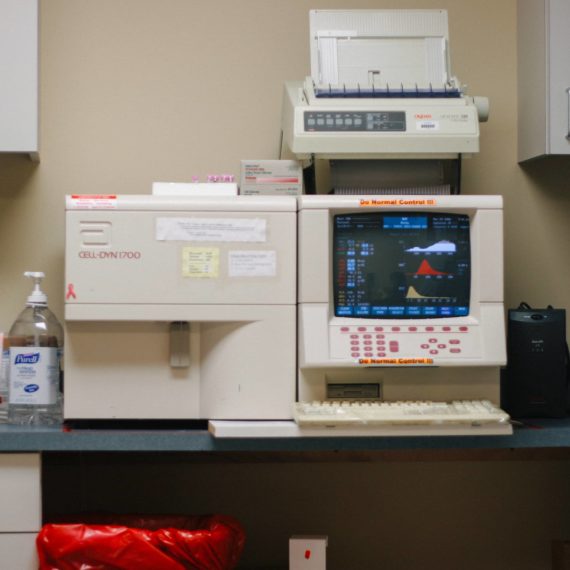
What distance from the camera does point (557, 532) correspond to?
2.35m

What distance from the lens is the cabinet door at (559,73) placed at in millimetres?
2107

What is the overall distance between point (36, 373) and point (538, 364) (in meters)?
1.21

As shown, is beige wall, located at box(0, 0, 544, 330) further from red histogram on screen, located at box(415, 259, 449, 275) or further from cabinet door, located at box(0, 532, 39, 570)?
cabinet door, located at box(0, 532, 39, 570)

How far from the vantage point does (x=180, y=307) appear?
1.82m

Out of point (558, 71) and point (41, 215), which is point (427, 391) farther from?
point (41, 215)

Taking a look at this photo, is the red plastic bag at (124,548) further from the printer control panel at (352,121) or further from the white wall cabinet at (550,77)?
the white wall cabinet at (550,77)

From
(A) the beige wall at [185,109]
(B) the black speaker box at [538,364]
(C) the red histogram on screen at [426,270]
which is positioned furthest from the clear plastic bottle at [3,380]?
(B) the black speaker box at [538,364]

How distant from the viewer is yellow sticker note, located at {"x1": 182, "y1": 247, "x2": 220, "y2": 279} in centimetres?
183

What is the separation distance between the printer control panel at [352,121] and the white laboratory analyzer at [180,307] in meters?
0.22

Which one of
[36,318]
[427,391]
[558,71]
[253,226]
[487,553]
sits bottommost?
[487,553]

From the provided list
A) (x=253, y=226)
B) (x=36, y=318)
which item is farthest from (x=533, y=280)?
(x=36, y=318)

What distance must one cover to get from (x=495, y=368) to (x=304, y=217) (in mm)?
560

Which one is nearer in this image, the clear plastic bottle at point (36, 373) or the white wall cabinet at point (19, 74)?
the clear plastic bottle at point (36, 373)

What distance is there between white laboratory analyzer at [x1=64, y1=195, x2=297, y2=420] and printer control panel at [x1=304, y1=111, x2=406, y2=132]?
22 centimetres
